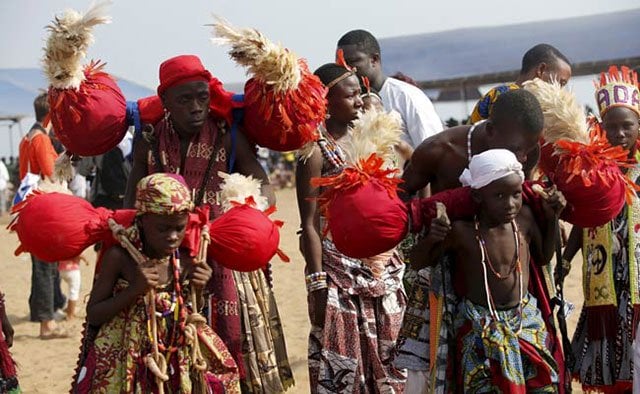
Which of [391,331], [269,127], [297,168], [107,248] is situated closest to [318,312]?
[391,331]

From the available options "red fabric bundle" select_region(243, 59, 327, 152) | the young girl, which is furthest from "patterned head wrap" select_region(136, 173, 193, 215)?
"red fabric bundle" select_region(243, 59, 327, 152)

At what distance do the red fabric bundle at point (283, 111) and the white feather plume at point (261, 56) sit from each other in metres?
0.05

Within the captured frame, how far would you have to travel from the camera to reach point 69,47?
4.86 metres

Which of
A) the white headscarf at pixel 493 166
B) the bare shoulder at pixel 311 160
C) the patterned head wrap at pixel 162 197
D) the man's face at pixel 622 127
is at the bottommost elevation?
the patterned head wrap at pixel 162 197

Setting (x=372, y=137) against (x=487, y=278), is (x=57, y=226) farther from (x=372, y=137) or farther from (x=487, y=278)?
(x=487, y=278)

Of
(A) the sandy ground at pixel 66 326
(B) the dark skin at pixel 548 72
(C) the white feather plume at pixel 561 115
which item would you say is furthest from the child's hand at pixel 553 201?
(A) the sandy ground at pixel 66 326

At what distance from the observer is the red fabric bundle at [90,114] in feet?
16.5

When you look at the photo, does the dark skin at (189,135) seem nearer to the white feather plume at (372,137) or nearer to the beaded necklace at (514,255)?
the white feather plume at (372,137)

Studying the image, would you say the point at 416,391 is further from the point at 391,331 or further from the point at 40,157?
the point at 40,157

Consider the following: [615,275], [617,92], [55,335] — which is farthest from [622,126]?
[55,335]

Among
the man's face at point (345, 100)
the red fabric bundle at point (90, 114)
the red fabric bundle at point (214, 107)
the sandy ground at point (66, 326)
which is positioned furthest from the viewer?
the sandy ground at point (66, 326)

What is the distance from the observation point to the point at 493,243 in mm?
4555

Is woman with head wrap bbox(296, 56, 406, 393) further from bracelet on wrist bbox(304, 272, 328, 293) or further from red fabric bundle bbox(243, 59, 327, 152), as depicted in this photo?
red fabric bundle bbox(243, 59, 327, 152)

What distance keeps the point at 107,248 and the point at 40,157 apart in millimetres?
5705
